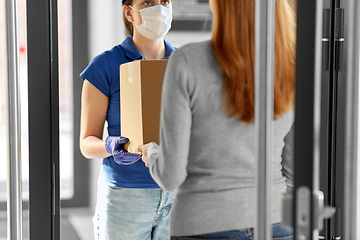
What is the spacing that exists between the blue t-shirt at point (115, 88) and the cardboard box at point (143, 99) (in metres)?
0.11

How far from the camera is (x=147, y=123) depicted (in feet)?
3.49

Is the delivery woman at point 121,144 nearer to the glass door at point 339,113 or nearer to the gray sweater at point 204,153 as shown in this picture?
the gray sweater at point 204,153

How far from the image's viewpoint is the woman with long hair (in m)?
0.89

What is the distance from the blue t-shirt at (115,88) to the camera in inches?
49.8

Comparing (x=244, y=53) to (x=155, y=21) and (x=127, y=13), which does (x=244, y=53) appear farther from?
(x=127, y=13)

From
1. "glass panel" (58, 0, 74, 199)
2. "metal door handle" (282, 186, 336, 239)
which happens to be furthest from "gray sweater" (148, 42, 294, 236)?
"glass panel" (58, 0, 74, 199)

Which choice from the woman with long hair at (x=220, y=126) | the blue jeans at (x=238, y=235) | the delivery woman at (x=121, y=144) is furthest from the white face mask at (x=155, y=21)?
the blue jeans at (x=238, y=235)

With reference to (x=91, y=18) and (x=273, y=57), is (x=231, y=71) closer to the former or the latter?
(x=273, y=57)

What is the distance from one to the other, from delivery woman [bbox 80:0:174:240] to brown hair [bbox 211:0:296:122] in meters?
0.31

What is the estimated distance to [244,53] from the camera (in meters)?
0.92

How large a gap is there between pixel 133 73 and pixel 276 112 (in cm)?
41

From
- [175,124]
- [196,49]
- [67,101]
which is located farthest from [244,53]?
[67,101]

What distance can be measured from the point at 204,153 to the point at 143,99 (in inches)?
9.6

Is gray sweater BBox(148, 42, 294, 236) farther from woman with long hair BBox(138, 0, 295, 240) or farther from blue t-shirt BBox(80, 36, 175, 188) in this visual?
blue t-shirt BBox(80, 36, 175, 188)
